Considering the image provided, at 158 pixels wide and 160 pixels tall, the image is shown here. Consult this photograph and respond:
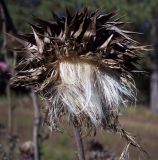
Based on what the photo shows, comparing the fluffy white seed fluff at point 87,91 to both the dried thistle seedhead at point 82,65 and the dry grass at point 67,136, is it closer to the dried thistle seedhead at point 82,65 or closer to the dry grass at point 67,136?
the dried thistle seedhead at point 82,65

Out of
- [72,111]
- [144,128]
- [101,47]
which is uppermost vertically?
[101,47]

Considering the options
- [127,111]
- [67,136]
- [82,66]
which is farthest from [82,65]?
[127,111]

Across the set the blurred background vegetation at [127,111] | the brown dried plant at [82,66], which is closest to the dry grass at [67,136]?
the blurred background vegetation at [127,111]

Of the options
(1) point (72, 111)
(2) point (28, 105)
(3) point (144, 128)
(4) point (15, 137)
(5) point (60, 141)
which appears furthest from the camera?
(2) point (28, 105)

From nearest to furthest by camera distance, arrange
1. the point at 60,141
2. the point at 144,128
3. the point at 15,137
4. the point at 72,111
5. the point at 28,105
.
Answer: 1. the point at 72,111
2. the point at 15,137
3. the point at 60,141
4. the point at 144,128
5. the point at 28,105

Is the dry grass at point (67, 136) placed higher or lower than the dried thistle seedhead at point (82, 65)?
lower

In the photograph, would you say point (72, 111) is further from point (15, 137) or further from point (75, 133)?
point (15, 137)

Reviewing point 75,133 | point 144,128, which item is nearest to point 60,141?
point 144,128
